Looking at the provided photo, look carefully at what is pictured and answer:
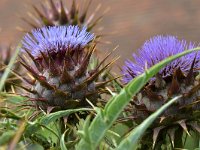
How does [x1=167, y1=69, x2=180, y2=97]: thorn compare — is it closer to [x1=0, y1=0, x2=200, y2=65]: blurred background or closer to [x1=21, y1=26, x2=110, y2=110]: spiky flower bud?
[x1=21, y1=26, x2=110, y2=110]: spiky flower bud

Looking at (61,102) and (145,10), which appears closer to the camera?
(61,102)

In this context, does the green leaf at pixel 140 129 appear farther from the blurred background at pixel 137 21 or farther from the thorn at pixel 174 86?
the blurred background at pixel 137 21

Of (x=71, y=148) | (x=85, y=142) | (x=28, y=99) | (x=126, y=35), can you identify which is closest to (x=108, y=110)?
(x=85, y=142)

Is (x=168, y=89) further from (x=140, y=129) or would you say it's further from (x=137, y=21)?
(x=137, y=21)

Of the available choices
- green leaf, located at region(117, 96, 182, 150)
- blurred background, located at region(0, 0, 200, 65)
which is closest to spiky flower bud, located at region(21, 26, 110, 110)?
green leaf, located at region(117, 96, 182, 150)

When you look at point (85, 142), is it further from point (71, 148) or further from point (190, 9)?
point (190, 9)

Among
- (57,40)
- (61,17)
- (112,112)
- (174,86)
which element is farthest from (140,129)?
(61,17)

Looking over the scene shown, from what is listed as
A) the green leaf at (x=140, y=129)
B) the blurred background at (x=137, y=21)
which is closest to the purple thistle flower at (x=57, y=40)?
the green leaf at (x=140, y=129)
